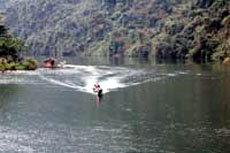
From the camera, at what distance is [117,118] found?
214 feet

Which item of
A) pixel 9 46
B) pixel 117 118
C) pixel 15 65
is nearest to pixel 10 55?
pixel 9 46

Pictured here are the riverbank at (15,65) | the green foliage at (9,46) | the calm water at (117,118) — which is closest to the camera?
the calm water at (117,118)

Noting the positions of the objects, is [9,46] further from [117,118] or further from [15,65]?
[117,118]

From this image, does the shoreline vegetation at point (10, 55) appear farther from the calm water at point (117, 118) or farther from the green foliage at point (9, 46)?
the calm water at point (117, 118)

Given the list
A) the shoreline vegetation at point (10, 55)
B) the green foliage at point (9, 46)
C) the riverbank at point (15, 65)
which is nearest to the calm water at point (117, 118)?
the riverbank at point (15, 65)

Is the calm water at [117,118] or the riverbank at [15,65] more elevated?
the riverbank at [15,65]

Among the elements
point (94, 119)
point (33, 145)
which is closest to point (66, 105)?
point (94, 119)

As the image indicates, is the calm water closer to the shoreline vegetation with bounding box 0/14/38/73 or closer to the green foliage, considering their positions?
the shoreline vegetation with bounding box 0/14/38/73

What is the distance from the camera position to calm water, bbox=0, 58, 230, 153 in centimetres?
5120

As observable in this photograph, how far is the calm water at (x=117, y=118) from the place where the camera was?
168 feet

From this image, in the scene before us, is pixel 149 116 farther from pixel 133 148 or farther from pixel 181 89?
pixel 181 89

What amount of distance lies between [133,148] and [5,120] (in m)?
20.1

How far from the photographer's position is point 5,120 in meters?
64.0

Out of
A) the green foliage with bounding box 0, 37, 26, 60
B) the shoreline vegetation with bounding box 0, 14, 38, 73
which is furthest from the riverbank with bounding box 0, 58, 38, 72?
the green foliage with bounding box 0, 37, 26, 60
